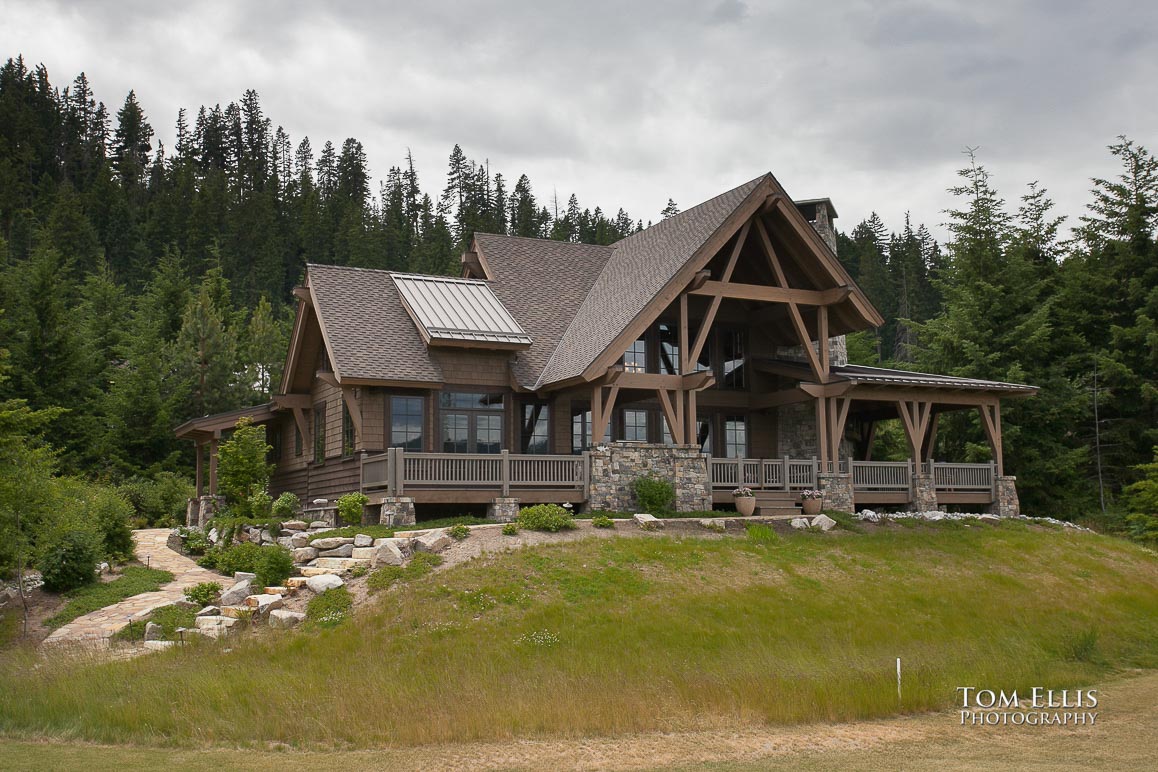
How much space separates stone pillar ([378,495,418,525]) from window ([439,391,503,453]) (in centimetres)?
320

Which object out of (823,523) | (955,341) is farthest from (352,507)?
(955,341)

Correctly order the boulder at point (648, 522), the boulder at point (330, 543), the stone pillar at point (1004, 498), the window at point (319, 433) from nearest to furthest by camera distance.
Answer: the boulder at point (330, 543)
the boulder at point (648, 522)
the window at point (319, 433)
the stone pillar at point (1004, 498)

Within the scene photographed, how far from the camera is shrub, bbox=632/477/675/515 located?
74.4ft

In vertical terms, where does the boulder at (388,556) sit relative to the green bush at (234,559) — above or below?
above

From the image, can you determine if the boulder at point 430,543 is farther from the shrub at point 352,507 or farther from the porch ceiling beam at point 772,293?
the porch ceiling beam at point 772,293

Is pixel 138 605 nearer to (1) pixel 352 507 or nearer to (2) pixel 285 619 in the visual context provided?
(2) pixel 285 619

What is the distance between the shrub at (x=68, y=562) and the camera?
18047mm

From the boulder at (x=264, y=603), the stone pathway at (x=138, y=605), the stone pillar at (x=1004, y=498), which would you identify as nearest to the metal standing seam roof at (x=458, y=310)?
the stone pathway at (x=138, y=605)

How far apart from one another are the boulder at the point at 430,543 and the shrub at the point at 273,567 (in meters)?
2.28

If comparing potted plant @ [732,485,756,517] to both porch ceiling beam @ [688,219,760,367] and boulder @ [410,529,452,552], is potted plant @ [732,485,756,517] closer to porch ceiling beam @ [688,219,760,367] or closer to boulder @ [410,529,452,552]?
porch ceiling beam @ [688,219,760,367]

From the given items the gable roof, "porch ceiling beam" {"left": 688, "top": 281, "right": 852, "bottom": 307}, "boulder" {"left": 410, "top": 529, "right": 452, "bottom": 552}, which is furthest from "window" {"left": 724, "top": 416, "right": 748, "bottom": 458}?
"boulder" {"left": 410, "top": 529, "right": 452, "bottom": 552}

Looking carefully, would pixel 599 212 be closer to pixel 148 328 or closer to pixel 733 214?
pixel 148 328

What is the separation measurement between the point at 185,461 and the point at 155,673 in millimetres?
25655

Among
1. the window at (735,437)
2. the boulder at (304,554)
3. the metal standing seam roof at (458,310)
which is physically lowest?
the boulder at (304,554)
